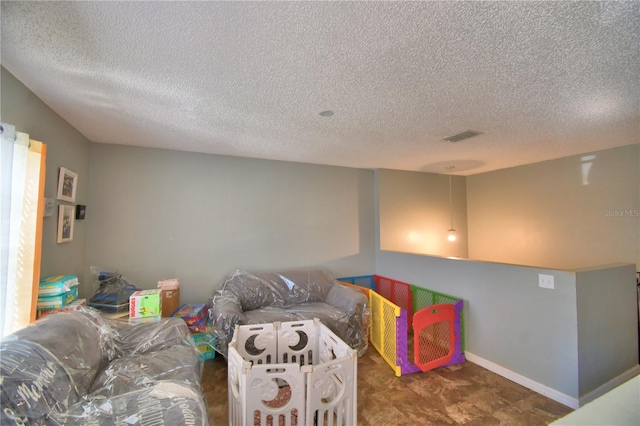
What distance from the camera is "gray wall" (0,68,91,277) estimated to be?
1655 millimetres

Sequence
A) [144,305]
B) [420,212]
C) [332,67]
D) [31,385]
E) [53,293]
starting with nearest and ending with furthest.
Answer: [31,385] < [332,67] < [53,293] < [144,305] < [420,212]

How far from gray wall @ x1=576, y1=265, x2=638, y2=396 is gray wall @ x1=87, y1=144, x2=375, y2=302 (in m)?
2.49

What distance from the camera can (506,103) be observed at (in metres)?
1.99

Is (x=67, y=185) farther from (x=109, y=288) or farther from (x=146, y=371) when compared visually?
(x=146, y=371)

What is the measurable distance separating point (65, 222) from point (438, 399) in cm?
357

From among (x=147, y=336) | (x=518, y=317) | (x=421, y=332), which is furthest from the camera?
(x=421, y=332)

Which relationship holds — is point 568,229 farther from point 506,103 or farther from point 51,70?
point 51,70

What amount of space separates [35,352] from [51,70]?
1.57 m

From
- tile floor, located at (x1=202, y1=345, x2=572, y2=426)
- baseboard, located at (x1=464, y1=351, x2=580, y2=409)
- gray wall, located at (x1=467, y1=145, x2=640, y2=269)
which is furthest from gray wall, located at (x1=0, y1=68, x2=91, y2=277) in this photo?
gray wall, located at (x1=467, y1=145, x2=640, y2=269)

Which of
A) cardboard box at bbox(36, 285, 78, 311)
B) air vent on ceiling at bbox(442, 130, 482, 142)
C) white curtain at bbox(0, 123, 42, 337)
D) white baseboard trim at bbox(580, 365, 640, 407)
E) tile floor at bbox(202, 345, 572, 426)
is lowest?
tile floor at bbox(202, 345, 572, 426)

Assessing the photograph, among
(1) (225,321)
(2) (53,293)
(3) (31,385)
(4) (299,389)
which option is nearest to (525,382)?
(4) (299,389)

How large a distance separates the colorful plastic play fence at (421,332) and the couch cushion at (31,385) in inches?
94.3

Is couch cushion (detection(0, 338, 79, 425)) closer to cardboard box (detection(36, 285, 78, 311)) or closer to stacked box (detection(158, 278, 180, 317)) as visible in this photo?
cardboard box (detection(36, 285, 78, 311))

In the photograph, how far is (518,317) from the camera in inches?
96.2
